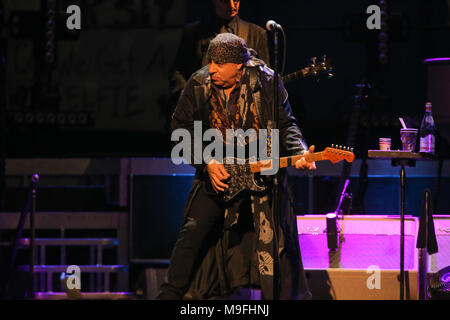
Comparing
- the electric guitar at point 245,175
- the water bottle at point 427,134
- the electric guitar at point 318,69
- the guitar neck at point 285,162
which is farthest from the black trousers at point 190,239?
the water bottle at point 427,134

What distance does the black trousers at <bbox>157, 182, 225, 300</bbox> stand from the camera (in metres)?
4.90

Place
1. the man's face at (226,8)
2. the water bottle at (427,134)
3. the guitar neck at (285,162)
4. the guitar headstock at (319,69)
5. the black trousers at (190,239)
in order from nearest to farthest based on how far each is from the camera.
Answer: the guitar neck at (285,162), the black trousers at (190,239), the water bottle at (427,134), the guitar headstock at (319,69), the man's face at (226,8)

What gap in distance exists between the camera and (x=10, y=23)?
10008 millimetres

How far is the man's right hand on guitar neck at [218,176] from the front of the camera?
4.81m

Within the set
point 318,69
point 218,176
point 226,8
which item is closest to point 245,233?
point 218,176

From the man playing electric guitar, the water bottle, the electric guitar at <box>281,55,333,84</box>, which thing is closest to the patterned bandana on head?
the man playing electric guitar

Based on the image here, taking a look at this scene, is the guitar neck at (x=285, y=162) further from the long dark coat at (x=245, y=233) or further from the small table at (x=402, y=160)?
the small table at (x=402, y=160)

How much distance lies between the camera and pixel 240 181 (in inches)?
194

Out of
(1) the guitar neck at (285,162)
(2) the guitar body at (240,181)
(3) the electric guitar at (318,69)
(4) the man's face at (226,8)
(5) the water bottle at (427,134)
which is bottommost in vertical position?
(2) the guitar body at (240,181)

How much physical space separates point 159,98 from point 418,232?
6292mm

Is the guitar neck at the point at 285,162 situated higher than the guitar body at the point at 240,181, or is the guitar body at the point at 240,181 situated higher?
the guitar neck at the point at 285,162

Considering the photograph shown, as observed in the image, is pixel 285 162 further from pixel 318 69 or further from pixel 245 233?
pixel 318 69

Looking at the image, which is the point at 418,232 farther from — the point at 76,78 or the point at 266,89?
the point at 76,78

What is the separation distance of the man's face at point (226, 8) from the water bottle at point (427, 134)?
1.69 metres
